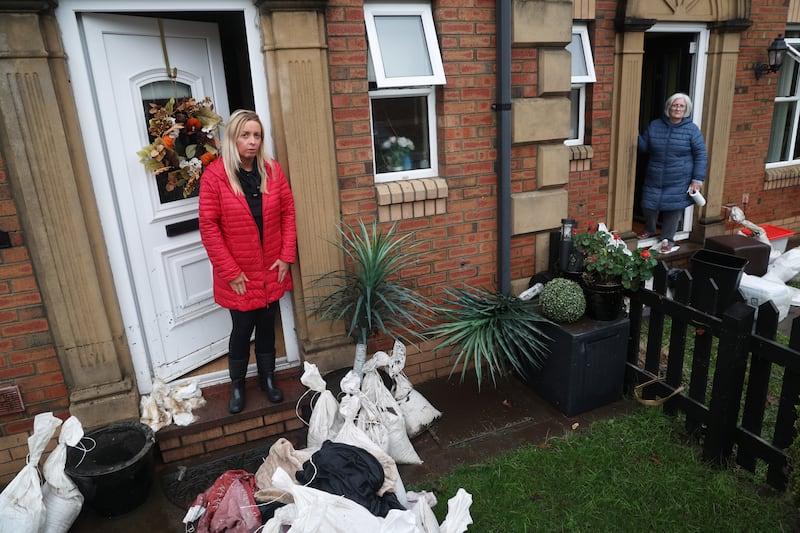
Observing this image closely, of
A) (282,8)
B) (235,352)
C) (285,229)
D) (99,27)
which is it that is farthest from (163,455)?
(282,8)

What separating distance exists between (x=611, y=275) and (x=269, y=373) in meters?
2.51

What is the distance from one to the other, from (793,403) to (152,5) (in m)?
4.25

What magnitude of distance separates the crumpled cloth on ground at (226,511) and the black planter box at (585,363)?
7.25 feet

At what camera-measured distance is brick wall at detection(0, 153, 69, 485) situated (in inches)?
117

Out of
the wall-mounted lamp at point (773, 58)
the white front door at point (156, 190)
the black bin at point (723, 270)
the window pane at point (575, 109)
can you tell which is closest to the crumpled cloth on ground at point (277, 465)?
the white front door at point (156, 190)

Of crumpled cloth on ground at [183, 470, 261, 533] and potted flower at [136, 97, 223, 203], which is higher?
potted flower at [136, 97, 223, 203]

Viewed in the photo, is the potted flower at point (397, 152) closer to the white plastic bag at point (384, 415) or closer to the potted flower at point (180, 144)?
the potted flower at point (180, 144)

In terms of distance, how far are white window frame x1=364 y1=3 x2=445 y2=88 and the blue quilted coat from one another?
10.4 ft

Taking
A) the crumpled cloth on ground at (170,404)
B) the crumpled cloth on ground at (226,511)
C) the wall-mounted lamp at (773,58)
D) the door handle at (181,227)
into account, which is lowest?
the crumpled cloth on ground at (226,511)

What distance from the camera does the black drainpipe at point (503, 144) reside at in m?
3.73

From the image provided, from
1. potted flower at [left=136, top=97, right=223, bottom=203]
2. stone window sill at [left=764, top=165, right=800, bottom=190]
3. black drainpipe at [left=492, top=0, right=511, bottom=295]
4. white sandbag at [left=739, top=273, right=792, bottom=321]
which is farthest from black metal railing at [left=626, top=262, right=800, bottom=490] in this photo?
stone window sill at [left=764, top=165, right=800, bottom=190]

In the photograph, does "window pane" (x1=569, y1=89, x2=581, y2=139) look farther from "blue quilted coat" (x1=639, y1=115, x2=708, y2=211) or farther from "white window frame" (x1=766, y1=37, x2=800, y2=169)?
"white window frame" (x1=766, y1=37, x2=800, y2=169)

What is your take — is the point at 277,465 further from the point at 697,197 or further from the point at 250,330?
the point at 697,197

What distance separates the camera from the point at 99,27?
3092 millimetres
